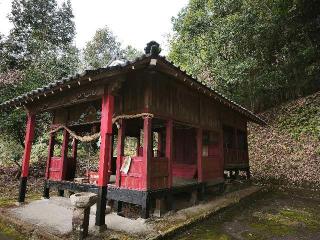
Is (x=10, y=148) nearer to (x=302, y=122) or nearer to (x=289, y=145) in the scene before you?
(x=289, y=145)

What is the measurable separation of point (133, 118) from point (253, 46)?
15.7 metres

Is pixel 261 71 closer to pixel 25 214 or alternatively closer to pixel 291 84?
pixel 291 84

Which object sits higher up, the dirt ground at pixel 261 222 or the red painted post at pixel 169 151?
the red painted post at pixel 169 151

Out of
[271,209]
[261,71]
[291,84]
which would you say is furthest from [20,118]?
[291,84]

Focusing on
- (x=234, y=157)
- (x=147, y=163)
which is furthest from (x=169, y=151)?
(x=234, y=157)

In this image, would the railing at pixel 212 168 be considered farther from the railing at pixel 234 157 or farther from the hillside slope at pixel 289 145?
the hillside slope at pixel 289 145

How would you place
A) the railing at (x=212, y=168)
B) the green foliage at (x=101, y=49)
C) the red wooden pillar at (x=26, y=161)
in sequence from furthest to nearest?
the green foliage at (x=101, y=49) < the railing at (x=212, y=168) < the red wooden pillar at (x=26, y=161)

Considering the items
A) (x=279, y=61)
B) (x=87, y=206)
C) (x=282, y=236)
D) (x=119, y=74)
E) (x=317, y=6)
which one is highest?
(x=317, y=6)

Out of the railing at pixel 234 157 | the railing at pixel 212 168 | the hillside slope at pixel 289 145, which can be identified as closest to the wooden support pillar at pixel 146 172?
the railing at pixel 212 168

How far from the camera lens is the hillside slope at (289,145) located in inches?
604

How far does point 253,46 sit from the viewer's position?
21141mm

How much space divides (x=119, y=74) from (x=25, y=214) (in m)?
5.08

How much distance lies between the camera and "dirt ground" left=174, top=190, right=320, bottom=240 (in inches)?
269

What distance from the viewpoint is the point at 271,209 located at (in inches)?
392
